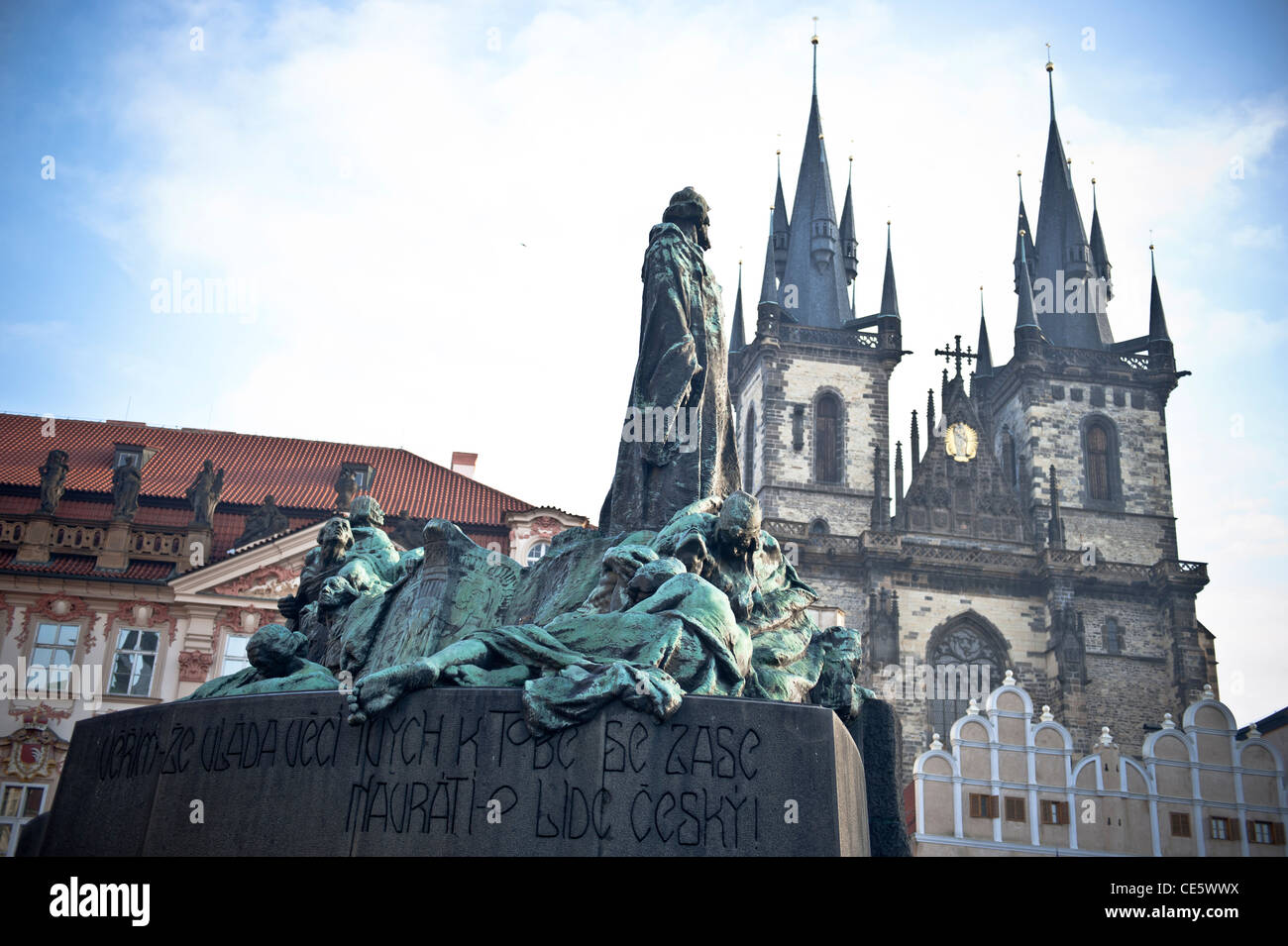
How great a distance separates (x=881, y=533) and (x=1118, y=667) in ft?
29.3

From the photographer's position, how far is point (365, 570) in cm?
782

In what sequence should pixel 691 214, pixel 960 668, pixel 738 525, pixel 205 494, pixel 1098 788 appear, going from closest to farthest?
pixel 738 525, pixel 691 214, pixel 205 494, pixel 1098 788, pixel 960 668

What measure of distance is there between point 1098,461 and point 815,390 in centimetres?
1072

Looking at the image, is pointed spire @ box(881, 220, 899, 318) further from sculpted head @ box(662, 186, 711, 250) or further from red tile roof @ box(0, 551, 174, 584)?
sculpted head @ box(662, 186, 711, 250)

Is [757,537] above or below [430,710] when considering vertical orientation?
above

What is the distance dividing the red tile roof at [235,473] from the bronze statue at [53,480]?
1.26 ft

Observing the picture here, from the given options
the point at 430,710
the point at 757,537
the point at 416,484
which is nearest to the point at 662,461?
the point at 757,537

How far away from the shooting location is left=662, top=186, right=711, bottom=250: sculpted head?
813 centimetres

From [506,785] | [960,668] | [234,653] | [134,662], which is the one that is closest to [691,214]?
[506,785]

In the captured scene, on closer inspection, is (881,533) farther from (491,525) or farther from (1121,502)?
(491,525)


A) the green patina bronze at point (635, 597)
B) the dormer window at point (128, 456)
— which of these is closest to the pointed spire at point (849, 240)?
the dormer window at point (128, 456)

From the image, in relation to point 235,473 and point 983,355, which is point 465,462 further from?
point 983,355

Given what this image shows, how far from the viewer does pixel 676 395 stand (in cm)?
751

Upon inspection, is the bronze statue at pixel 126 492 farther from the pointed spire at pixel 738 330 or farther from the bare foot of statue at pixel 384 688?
the pointed spire at pixel 738 330
